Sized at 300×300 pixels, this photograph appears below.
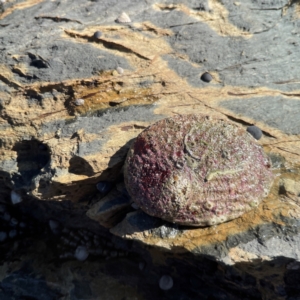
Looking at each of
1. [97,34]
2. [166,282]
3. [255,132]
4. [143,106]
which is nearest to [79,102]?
[143,106]

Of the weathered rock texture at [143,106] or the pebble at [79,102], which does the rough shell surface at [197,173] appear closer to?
the weathered rock texture at [143,106]

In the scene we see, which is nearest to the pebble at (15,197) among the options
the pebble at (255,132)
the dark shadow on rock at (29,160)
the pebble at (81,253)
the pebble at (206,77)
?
the dark shadow on rock at (29,160)

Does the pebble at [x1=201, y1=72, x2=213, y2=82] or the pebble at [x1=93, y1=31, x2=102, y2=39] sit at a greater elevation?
the pebble at [x1=93, y1=31, x2=102, y2=39]

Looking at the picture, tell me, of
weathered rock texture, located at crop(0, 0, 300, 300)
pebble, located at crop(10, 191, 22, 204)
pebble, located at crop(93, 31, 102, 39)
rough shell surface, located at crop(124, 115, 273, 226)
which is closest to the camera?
rough shell surface, located at crop(124, 115, 273, 226)

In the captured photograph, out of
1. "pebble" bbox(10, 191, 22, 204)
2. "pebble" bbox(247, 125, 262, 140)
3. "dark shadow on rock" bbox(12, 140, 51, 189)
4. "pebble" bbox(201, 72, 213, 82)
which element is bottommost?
"pebble" bbox(10, 191, 22, 204)

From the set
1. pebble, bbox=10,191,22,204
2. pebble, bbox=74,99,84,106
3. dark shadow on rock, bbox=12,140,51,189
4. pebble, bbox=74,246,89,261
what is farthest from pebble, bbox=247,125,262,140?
pebble, bbox=10,191,22,204

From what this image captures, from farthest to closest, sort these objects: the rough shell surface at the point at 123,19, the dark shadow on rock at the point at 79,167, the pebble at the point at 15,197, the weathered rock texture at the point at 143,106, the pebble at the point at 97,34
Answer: the pebble at the point at 15,197, the rough shell surface at the point at 123,19, the pebble at the point at 97,34, the dark shadow on rock at the point at 79,167, the weathered rock texture at the point at 143,106

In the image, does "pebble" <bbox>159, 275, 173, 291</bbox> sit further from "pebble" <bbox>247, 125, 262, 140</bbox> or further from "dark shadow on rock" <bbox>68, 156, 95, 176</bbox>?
"pebble" <bbox>247, 125, 262, 140</bbox>
